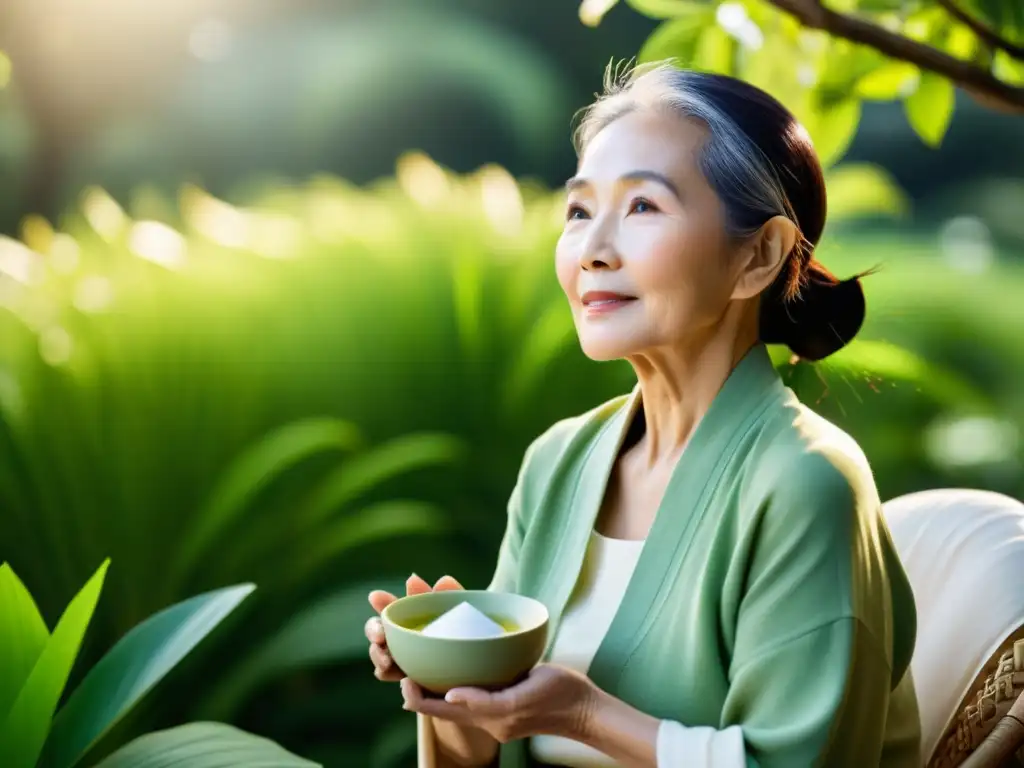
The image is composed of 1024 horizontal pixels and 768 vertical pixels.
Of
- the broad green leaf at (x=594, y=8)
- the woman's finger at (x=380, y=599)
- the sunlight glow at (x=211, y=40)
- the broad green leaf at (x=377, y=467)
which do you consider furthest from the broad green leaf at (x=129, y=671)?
the sunlight glow at (x=211, y=40)

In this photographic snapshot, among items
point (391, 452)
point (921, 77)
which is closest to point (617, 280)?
point (921, 77)

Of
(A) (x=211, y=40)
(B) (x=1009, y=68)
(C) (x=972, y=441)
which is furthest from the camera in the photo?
(A) (x=211, y=40)

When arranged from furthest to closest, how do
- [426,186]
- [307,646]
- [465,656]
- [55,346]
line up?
[426,186] → [55,346] → [307,646] → [465,656]

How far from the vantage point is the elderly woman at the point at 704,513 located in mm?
1035

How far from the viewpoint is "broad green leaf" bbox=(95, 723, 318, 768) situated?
151 centimetres

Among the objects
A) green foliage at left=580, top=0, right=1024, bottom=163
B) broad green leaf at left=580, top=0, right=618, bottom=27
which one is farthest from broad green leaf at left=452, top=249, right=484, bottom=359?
broad green leaf at left=580, top=0, right=618, bottom=27

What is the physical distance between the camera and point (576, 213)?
1229 mm

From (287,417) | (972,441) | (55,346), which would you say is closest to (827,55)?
(287,417)

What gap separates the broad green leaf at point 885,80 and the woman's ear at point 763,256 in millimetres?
335

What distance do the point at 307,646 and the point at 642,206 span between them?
1.30 m

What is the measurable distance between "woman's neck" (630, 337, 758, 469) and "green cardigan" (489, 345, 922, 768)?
2 centimetres

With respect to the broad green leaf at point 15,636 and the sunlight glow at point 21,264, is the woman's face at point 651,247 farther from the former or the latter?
the sunlight glow at point 21,264

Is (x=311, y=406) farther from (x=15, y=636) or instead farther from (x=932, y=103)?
(x=932, y=103)

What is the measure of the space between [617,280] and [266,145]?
2625 mm
